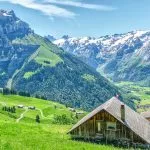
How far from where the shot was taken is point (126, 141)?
199ft

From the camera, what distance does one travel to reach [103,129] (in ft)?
209

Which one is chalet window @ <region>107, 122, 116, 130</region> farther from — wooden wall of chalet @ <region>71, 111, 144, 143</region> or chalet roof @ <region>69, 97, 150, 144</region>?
chalet roof @ <region>69, 97, 150, 144</region>

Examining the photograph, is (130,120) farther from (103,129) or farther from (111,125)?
(103,129)

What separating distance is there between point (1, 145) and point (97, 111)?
30320 mm

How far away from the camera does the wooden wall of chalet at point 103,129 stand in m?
62.0

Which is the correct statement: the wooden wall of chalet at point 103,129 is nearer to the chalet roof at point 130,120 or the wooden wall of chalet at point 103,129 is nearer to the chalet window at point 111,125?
the chalet window at point 111,125

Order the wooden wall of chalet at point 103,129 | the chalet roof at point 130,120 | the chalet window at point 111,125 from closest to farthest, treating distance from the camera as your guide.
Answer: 1. the chalet roof at point 130,120
2. the wooden wall of chalet at point 103,129
3. the chalet window at point 111,125

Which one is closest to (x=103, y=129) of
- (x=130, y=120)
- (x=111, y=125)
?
(x=111, y=125)

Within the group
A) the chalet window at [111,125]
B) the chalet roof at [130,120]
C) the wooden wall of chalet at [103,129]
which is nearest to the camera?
the chalet roof at [130,120]

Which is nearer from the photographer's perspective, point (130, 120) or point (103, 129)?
point (103, 129)

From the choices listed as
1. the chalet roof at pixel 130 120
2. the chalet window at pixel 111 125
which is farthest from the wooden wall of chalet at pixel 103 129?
the chalet roof at pixel 130 120

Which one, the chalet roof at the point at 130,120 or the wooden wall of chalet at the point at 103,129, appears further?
the wooden wall of chalet at the point at 103,129

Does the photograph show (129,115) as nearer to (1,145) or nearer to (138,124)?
(138,124)

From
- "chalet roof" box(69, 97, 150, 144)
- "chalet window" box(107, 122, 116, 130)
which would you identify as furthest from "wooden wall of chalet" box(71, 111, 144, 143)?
"chalet roof" box(69, 97, 150, 144)
